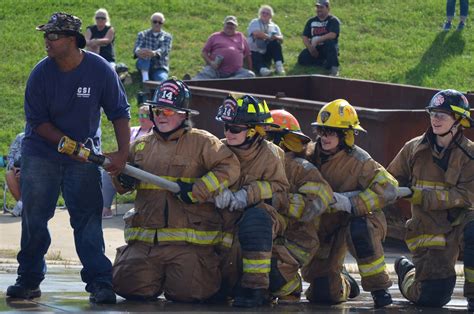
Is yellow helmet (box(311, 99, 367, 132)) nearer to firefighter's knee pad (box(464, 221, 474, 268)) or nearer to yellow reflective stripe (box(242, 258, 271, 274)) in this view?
firefighter's knee pad (box(464, 221, 474, 268))

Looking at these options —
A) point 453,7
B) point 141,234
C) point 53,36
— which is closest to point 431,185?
point 141,234

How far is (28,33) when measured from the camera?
20.8 metres

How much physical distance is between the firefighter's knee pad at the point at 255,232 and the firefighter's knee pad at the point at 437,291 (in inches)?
52.2

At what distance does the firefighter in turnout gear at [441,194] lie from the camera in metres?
8.74

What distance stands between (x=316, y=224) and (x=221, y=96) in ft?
16.3

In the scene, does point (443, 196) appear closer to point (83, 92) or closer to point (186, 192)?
point (186, 192)

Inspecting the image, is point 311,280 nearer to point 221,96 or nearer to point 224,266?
point 224,266

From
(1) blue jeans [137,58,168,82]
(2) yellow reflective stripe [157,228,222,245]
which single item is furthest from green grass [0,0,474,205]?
(2) yellow reflective stripe [157,228,222,245]

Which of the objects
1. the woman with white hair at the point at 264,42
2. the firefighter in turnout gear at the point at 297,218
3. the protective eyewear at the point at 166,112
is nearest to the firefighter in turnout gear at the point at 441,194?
the firefighter in turnout gear at the point at 297,218

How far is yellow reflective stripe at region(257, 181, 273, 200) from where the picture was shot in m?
8.38

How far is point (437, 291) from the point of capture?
8.86m

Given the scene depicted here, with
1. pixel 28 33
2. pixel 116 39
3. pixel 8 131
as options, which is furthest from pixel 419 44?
pixel 8 131

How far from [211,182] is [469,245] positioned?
5.92 feet

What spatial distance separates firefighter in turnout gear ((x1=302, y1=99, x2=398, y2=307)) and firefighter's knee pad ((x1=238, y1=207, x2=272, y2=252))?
59cm
